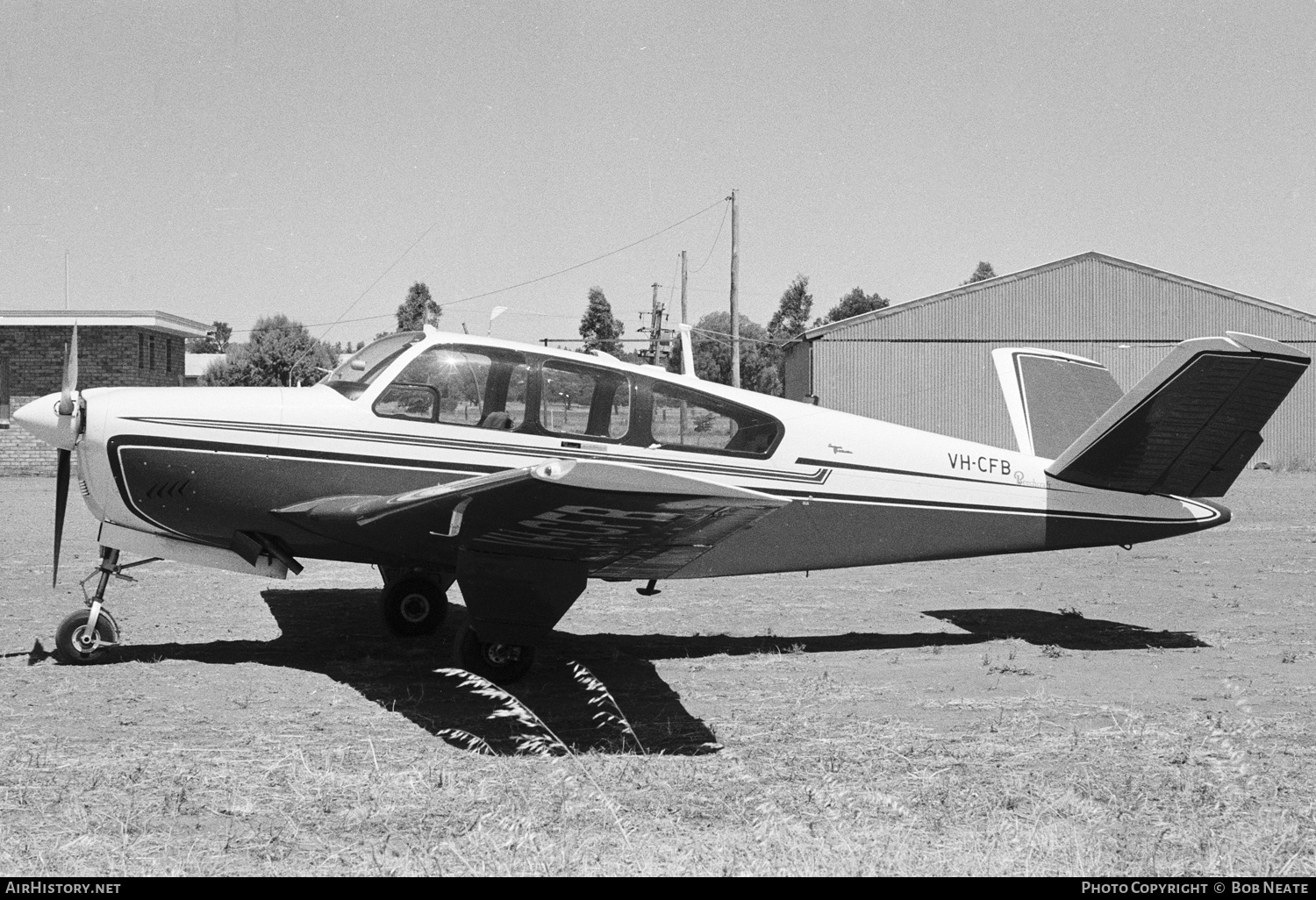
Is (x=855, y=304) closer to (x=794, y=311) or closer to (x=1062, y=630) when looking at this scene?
(x=794, y=311)

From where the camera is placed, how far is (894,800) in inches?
177

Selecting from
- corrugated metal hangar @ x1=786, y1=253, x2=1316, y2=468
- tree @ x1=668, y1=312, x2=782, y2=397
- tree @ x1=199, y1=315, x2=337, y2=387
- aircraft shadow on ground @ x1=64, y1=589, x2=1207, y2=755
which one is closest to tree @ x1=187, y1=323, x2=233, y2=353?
tree @ x1=668, y1=312, x2=782, y2=397

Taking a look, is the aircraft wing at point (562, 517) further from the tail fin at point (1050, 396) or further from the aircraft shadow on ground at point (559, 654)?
the tail fin at point (1050, 396)

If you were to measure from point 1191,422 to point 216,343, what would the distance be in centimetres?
13084

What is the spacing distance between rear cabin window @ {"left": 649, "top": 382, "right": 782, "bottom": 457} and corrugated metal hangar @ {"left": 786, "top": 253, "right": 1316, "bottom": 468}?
2727 centimetres

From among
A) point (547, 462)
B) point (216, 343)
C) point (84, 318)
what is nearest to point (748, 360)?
point (84, 318)

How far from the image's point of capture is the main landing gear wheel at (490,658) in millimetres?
6773

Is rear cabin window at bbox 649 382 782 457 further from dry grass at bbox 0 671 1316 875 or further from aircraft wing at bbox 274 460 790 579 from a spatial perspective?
dry grass at bbox 0 671 1316 875

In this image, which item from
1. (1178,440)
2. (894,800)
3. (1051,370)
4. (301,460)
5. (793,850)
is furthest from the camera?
(1051,370)

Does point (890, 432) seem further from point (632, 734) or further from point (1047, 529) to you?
point (632, 734)

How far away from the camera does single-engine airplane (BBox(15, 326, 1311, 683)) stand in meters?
6.39

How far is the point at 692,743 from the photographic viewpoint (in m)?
5.55

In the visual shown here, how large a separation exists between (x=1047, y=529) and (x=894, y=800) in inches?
168

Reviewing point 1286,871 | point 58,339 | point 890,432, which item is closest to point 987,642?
point 890,432
